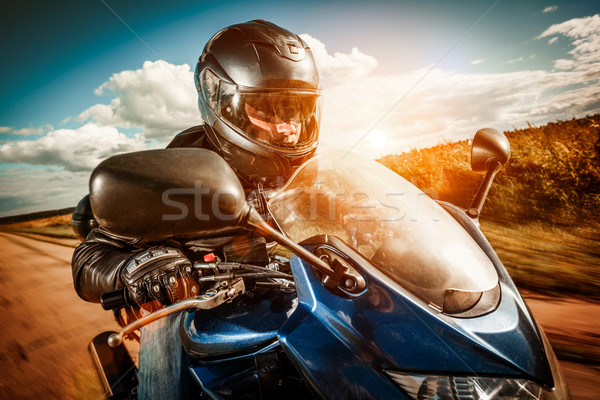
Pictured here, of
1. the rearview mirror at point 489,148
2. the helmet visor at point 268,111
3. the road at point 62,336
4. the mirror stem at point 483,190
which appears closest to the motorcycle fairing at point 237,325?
the mirror stem at point 483,190

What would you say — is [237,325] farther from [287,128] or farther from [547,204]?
[547,204]

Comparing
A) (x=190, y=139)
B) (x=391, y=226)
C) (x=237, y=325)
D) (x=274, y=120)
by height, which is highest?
(x=274, y=120)

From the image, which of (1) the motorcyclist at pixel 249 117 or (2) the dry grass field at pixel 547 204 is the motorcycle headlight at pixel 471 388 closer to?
(1) the motorcyclist at pixel 249 117

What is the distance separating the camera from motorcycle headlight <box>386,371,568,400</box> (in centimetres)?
68

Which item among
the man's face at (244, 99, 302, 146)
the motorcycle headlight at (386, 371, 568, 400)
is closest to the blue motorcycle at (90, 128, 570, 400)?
the motorcycle headlight at (386, 371, 568, 400)

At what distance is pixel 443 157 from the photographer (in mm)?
7035

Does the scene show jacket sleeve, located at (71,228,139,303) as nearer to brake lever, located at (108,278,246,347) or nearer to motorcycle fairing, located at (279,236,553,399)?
brake lever, located at (108,278,246,347)

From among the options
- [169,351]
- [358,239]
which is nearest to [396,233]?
[358,239]

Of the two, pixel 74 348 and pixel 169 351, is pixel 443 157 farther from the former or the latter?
pixel 74 348

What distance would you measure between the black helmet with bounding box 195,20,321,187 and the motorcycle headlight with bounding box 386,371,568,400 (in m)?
1.84

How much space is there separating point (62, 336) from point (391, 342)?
4616mm

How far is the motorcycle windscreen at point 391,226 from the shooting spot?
0.88 metres

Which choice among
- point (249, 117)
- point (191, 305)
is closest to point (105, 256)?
point (191, 305)

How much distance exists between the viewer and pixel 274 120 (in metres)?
2.50
